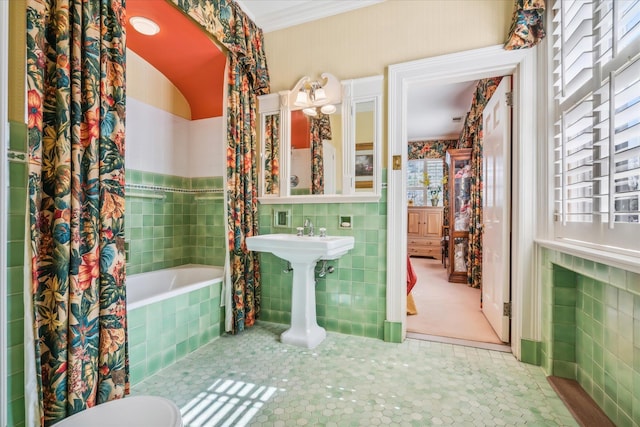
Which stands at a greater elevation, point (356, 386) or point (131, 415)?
point (131, 415)

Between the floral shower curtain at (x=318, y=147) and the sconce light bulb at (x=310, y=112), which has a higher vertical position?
the sconce light bulb at (x=310, y=112)

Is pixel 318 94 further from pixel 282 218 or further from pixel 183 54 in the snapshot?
pixel 183 54

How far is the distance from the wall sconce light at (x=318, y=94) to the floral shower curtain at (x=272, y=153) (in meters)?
0.28

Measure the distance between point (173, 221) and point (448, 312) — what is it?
2875mm

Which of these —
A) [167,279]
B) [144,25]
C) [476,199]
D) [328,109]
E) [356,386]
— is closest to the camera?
[356,386]

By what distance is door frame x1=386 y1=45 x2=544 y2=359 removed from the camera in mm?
1902

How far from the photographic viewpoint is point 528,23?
5.85ft

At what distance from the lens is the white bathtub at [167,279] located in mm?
2395

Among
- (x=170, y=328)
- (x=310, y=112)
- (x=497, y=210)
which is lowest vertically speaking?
(x=170, y=328)

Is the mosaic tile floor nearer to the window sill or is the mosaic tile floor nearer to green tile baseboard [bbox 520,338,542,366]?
green tile baseboard [bbox 520,338,542,366]

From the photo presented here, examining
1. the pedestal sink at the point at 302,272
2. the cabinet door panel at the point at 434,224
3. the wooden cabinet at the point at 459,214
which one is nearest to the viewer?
the pedestal sink at the point at 302,272

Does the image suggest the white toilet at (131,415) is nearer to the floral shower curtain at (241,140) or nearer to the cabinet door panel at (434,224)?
the floral shower curtain at (241,140)

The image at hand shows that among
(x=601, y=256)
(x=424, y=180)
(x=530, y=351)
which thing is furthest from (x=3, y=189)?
(x=424, y=180)

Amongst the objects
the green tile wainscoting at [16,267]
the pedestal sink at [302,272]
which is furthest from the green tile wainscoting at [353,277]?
the green tile wainscoting at [16,267]
